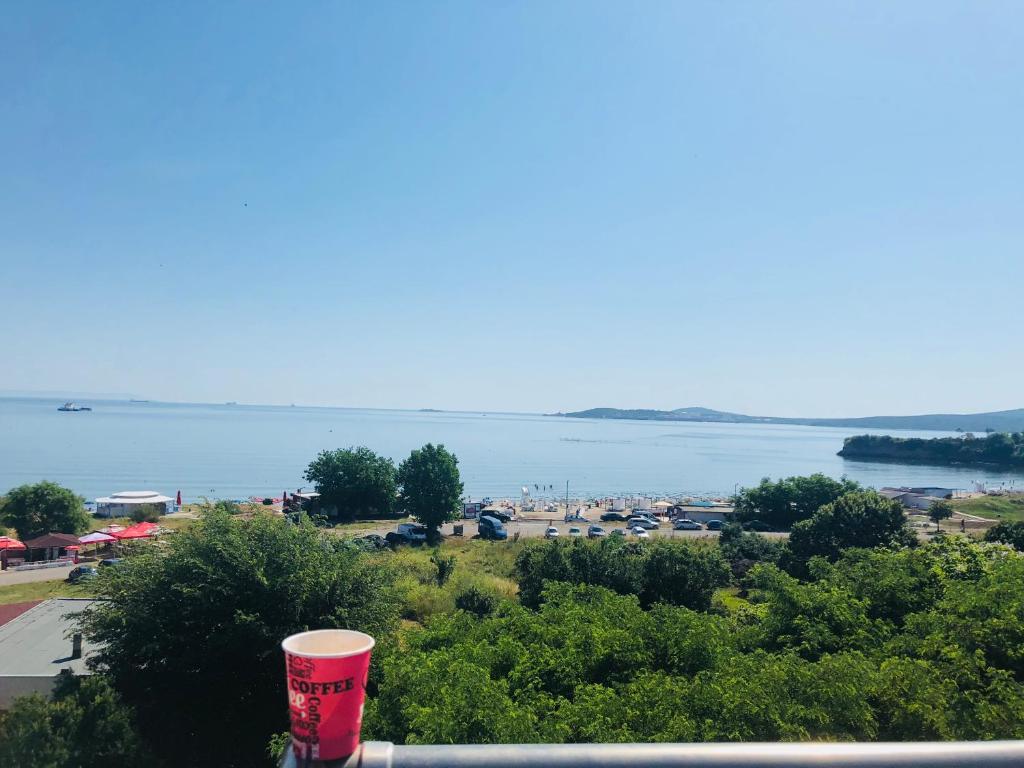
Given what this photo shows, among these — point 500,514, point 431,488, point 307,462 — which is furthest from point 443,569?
point 307,462

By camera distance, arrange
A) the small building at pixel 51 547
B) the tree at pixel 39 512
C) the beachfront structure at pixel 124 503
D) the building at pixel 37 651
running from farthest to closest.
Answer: the beachfront structure at pixel 124 503 < the tree at pixel 39 512 < the small building at pixel 51 547 < the building at pixel 37 651

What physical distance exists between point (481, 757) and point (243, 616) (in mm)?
11135

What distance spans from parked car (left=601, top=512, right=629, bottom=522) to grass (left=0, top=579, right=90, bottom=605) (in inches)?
1311

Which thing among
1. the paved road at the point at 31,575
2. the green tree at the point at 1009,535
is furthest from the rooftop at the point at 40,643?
the green tree at the point at 1009,535

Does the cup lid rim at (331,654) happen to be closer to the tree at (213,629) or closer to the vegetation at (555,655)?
the vegetation at (555,655)

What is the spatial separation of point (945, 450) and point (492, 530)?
116941 millimetres

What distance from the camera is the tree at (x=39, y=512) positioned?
30.0m

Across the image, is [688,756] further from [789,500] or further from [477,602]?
[789,500]

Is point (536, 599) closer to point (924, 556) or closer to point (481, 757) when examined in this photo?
point (924, 556)

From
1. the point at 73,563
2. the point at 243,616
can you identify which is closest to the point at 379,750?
the point at 243,616

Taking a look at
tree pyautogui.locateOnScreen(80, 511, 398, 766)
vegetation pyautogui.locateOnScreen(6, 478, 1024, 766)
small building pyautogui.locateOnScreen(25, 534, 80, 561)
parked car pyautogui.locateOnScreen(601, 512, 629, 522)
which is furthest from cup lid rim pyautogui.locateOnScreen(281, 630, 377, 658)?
parked car pyautogui.locateOnScreen(601, 512, 629, 522)

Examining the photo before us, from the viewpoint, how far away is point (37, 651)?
12836 millimetres

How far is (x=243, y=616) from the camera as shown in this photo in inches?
430

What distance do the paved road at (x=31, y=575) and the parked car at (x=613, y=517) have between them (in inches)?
1298
